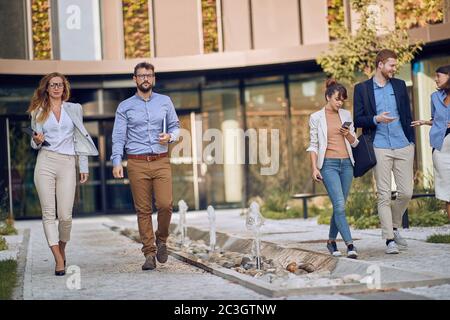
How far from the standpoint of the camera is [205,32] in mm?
23562

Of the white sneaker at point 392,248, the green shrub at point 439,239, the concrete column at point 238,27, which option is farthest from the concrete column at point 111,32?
the white sneaker at point 392,248

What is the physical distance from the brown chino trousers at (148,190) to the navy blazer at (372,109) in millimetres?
2095

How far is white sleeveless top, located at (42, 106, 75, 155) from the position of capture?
343 inches

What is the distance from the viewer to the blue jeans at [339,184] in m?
8.90

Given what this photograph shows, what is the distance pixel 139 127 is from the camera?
884 centimetres

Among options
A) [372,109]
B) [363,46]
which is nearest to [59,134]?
[372,109]

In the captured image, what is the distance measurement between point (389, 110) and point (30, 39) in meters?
15.5

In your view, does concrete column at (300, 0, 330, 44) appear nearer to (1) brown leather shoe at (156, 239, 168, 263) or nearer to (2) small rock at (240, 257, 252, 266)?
(2) small rock at (240, 257, 252, 266)

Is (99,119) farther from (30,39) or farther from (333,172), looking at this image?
(333,172)

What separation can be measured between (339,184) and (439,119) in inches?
50.8

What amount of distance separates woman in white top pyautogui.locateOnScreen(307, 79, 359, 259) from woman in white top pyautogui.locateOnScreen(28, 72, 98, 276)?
89.6 inches

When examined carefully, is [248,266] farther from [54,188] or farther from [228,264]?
[54,188]
